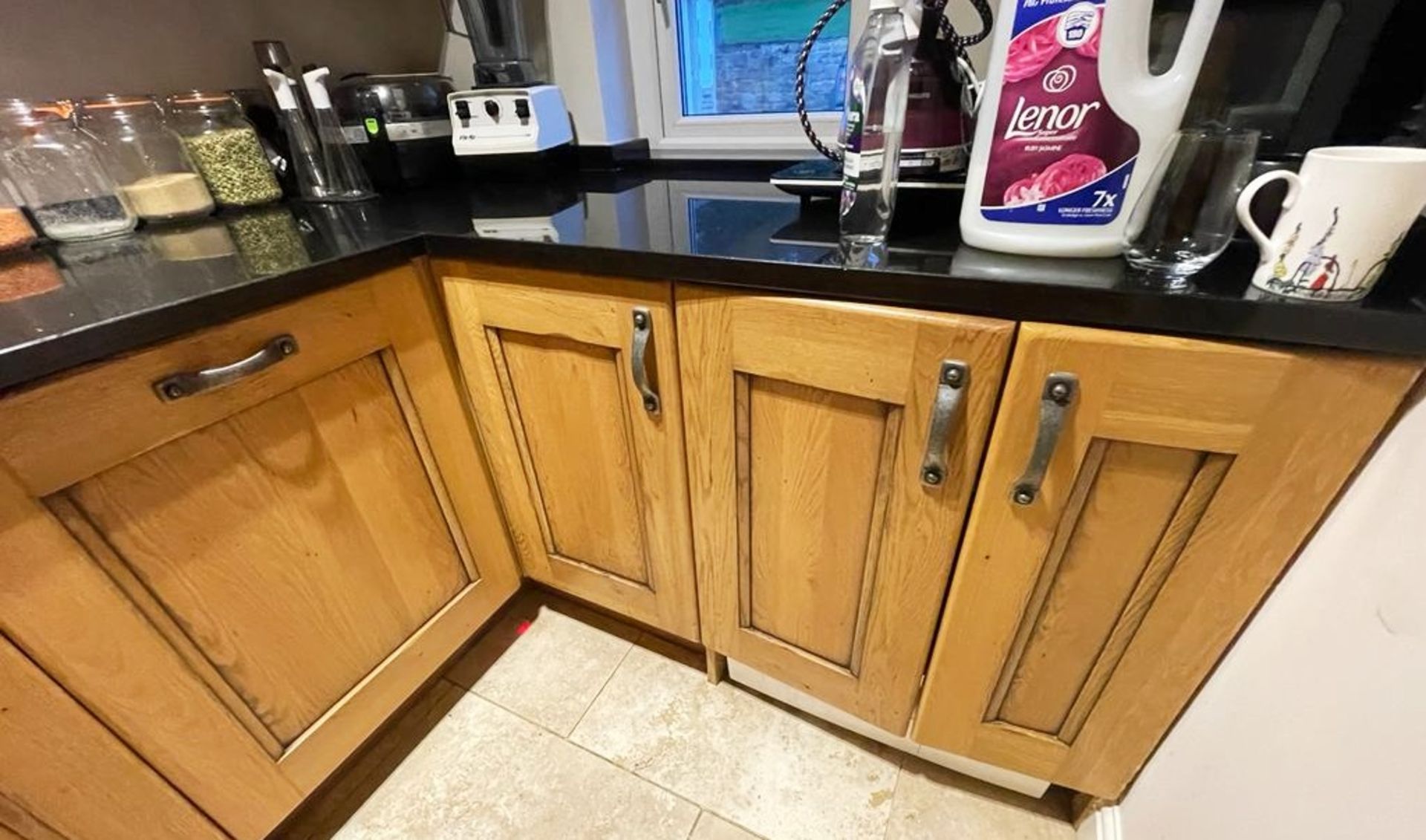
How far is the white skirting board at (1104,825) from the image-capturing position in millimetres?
884

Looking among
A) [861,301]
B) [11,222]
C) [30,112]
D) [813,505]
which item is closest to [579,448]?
[813,505]

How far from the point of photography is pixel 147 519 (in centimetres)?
67

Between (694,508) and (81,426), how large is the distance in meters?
0.72

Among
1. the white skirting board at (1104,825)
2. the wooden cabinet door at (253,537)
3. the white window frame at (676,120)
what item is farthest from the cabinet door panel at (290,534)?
the white skirting board at (1104,825)

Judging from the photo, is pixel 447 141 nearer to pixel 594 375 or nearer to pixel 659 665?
pixel 594 375

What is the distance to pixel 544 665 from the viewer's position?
129 cm

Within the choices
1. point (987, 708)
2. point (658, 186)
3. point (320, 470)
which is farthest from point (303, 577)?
point (987, 708)

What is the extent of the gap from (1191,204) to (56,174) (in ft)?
5.11

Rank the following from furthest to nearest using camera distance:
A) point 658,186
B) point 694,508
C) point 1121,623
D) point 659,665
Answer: point 659,665 → point 658,186 → point 694,508 → point 1121,623

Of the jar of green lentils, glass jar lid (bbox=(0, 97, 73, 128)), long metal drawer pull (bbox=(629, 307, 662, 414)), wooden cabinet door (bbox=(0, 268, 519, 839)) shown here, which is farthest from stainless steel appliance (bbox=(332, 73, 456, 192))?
long metal drawer pull (bbox=(629, 307, 662, 414))

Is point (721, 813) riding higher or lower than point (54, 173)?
lower

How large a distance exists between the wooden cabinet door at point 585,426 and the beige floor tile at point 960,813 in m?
0.48

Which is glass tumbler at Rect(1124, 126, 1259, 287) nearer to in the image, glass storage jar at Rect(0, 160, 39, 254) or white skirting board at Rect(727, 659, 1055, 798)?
white skirting board at Rect(727, 659, 1055, 798)

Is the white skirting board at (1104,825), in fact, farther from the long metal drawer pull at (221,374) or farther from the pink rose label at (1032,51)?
the long metal drawer pull at (221,374)
